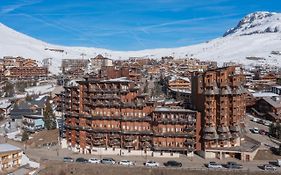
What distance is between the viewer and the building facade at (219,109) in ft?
152

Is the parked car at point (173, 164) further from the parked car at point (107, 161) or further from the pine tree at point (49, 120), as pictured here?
the pine tree at point (49, 120)

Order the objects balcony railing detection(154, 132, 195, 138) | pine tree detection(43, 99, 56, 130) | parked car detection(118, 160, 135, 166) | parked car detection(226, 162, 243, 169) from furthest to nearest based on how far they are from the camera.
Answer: pine tree detection(43, 99, 56, 130)
balcony railing detection(154, 132, 195, 138)
parked car detection(118, 160, 135, 166)
parked car detection(226, 162, 243, 169)

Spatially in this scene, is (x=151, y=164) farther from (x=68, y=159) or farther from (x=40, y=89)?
(x=40, y=89)

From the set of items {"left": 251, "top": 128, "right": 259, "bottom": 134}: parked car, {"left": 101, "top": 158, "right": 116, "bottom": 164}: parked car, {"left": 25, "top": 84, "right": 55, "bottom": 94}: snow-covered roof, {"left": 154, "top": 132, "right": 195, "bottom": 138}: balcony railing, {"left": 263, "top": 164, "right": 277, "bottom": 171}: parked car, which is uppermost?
{"left": 25, "top": 84, "right": 55, "bottom": 94}: snow-covered roof

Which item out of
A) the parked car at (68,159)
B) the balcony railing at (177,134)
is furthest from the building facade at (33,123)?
the balcony railing at (177,134)

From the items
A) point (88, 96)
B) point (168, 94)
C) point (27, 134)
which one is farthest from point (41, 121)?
point (168, 94)

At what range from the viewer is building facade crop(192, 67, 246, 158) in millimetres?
46188

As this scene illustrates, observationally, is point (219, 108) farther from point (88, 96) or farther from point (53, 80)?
point (53, 80)

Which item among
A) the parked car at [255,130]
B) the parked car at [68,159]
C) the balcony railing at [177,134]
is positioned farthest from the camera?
the parked car at [255,130]

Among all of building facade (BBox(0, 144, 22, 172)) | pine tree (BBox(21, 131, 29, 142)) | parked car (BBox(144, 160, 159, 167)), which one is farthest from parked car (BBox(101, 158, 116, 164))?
pine tree (BBox(21, 131, 29, 142))

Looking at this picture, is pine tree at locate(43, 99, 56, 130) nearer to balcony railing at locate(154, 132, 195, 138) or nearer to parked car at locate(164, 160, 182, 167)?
balcony railing at locate(154, 132, 195, 138)

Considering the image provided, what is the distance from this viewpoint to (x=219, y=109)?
46.8m

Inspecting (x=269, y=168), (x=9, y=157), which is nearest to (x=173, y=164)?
(x=269, y=168)

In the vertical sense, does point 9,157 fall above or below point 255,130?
below
